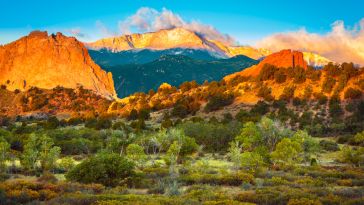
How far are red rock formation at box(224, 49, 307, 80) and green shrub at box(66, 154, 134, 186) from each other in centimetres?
11146

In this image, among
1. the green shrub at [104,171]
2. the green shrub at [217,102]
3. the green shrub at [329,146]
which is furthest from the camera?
the green shrub at [217,102]

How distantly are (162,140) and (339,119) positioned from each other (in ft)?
172

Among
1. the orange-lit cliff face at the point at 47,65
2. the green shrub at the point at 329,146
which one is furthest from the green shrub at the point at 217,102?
the orange-lit cliff face at the point at 47,65

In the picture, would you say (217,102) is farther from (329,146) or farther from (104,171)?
(104,171)

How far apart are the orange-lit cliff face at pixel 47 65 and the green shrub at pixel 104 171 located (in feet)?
487

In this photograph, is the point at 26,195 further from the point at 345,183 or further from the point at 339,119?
the point at 339,119

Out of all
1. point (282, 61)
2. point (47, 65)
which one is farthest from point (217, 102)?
point (47, 65)

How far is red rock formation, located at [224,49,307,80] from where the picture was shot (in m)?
139

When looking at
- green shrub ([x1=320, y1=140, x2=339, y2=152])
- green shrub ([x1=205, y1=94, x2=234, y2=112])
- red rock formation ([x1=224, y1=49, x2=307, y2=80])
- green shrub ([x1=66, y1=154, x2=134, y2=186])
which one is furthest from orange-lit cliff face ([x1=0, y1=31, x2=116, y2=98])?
green shrub ([x1=66, y1=154, x2=134, y2=186])

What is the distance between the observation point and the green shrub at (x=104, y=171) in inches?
1090

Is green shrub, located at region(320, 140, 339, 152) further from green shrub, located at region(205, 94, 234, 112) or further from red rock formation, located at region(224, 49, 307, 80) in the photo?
red rock formation, located at region(224, 49, 307, 80)

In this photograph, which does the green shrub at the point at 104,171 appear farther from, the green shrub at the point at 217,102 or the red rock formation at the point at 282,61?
the red rock formation at the point at 282,61

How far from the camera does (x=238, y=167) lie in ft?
130

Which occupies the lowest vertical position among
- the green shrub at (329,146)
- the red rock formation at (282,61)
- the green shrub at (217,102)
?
the green shrub at (329,146)
